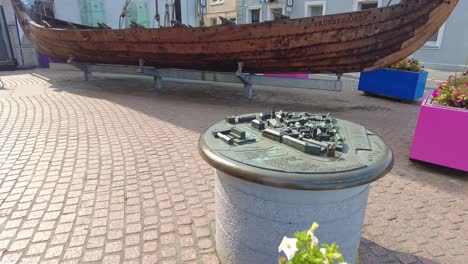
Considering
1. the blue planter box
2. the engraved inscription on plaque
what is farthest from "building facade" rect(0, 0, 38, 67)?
the engraved inscription on plaque

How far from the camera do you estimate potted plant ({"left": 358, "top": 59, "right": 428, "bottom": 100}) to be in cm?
741

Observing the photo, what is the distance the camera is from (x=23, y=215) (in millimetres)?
2756

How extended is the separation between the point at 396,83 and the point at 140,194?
7.07 metres

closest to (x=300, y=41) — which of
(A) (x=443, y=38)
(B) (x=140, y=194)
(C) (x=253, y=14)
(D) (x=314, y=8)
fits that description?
(B) (x=140, y=194)

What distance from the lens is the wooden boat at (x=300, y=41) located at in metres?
5.47

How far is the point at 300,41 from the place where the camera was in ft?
19.5

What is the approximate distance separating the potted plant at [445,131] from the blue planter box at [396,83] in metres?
3.67

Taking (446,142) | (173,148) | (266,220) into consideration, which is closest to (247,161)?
(266,220)

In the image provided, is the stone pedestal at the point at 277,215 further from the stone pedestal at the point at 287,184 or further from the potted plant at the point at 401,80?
the potted plant at the point at 401,80

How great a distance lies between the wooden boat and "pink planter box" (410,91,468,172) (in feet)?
7.42

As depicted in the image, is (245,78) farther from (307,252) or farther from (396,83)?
(307,252)

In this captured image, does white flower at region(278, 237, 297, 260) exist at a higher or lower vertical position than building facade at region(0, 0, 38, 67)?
lower

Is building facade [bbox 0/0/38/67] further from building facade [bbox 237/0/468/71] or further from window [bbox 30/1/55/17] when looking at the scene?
building facade [bbox 237/0/468/71]

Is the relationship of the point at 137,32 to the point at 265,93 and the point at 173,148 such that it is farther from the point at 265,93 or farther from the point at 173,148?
the point at 173,148
